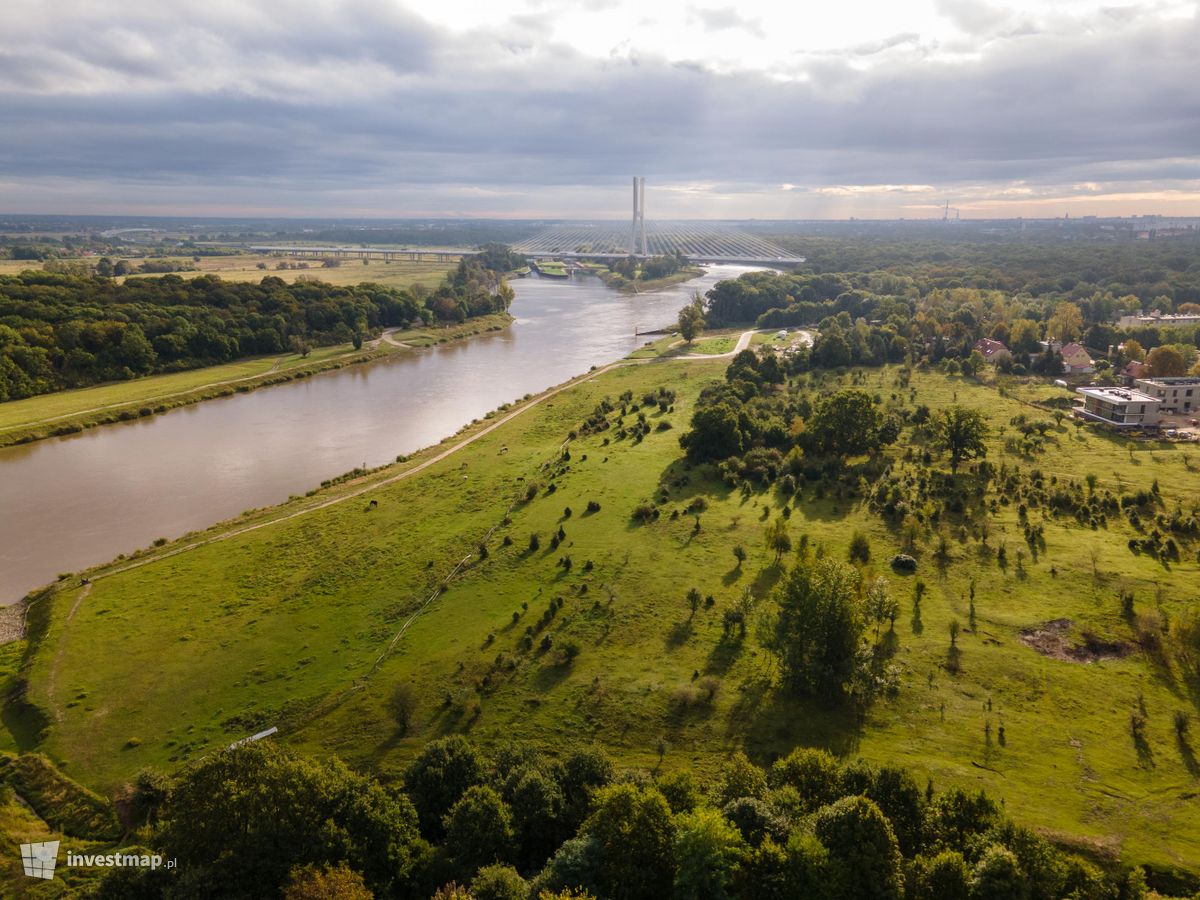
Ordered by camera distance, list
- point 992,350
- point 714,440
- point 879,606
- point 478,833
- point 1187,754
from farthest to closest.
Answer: point 992,350 < point 714,440 < point 879,606 < point 1187,754 < point 478,833

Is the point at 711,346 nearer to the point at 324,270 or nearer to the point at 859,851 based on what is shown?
the point at 859,851

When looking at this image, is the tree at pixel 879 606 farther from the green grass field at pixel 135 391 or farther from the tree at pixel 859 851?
the green grass field at pixel 135 391

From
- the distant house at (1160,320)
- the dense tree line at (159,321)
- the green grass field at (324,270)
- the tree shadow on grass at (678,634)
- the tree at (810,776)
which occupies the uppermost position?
the green grass field at (324,270)

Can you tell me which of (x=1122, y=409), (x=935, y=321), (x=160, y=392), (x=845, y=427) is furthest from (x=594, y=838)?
(x=935, y=321)

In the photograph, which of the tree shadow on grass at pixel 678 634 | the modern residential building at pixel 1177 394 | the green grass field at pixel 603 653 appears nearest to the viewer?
the green grass field at pixel 603 653

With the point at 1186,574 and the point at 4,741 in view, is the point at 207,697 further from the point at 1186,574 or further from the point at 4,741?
the point at 1186,574

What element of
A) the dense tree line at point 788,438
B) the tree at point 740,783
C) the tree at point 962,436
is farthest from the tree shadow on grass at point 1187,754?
the tree at point 962,436

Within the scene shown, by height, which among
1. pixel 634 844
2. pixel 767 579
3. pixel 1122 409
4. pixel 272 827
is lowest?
pixel 767 579

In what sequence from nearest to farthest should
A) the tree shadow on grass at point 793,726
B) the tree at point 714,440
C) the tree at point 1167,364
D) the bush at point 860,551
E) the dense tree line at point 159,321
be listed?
the tree shadow on grass at point 793,726, the bush at point 860,551, the tree at point 714,440, the tree at point 1167,364, the dense tree line at point 159,321
